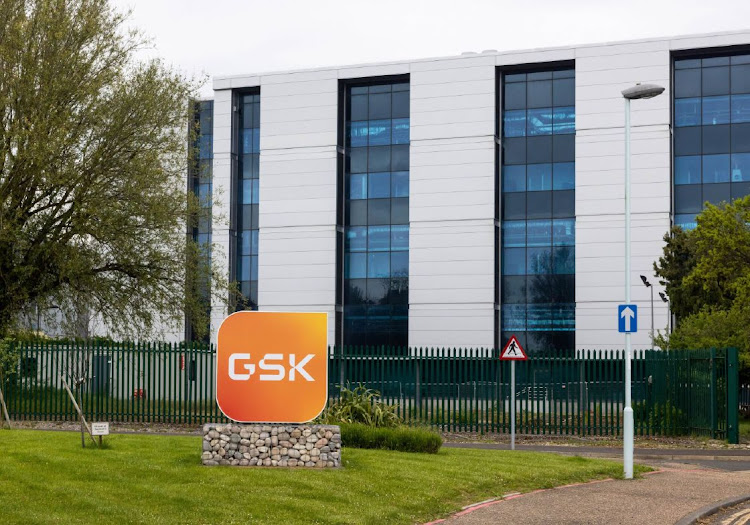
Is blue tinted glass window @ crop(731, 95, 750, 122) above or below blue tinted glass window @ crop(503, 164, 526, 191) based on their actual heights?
above

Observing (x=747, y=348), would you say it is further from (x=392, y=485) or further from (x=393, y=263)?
(x=393, y=263)

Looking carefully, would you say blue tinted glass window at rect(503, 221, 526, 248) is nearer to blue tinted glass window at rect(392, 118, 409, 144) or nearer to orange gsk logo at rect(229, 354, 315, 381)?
blue tinted glass window at rect(392, 118, 409, 144)

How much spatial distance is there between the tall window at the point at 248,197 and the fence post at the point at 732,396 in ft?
124

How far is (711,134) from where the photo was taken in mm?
53000

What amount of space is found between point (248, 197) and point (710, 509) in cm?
5000

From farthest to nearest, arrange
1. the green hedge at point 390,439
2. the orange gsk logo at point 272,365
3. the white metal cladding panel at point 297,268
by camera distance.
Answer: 1. the white metal cladding panel at point 297,268
2. the green hedge at point 390,439
3. the orange gsk logo at point 272,365

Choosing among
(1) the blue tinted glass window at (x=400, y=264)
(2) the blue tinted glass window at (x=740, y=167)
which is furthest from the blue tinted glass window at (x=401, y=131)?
(2) the blue tinted glass window at (x=740, y=167)

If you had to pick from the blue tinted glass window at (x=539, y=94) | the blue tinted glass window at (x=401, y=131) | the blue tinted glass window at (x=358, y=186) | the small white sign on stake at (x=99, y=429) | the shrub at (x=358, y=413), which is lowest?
the shrub at (x=358, y=413)

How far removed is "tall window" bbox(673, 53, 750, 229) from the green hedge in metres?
37.0

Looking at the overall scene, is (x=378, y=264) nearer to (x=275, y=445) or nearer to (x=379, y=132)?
(x=379, y=132)

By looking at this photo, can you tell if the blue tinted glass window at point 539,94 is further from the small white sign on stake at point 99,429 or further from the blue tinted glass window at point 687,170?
the small white sign on stake at point 99,429

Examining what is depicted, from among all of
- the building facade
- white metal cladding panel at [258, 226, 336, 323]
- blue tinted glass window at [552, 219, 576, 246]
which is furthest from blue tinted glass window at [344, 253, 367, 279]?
blue tinted glass window at [552, 219, 576, 246]

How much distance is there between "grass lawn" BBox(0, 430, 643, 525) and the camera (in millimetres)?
11617

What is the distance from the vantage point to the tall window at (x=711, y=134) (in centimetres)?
5222
